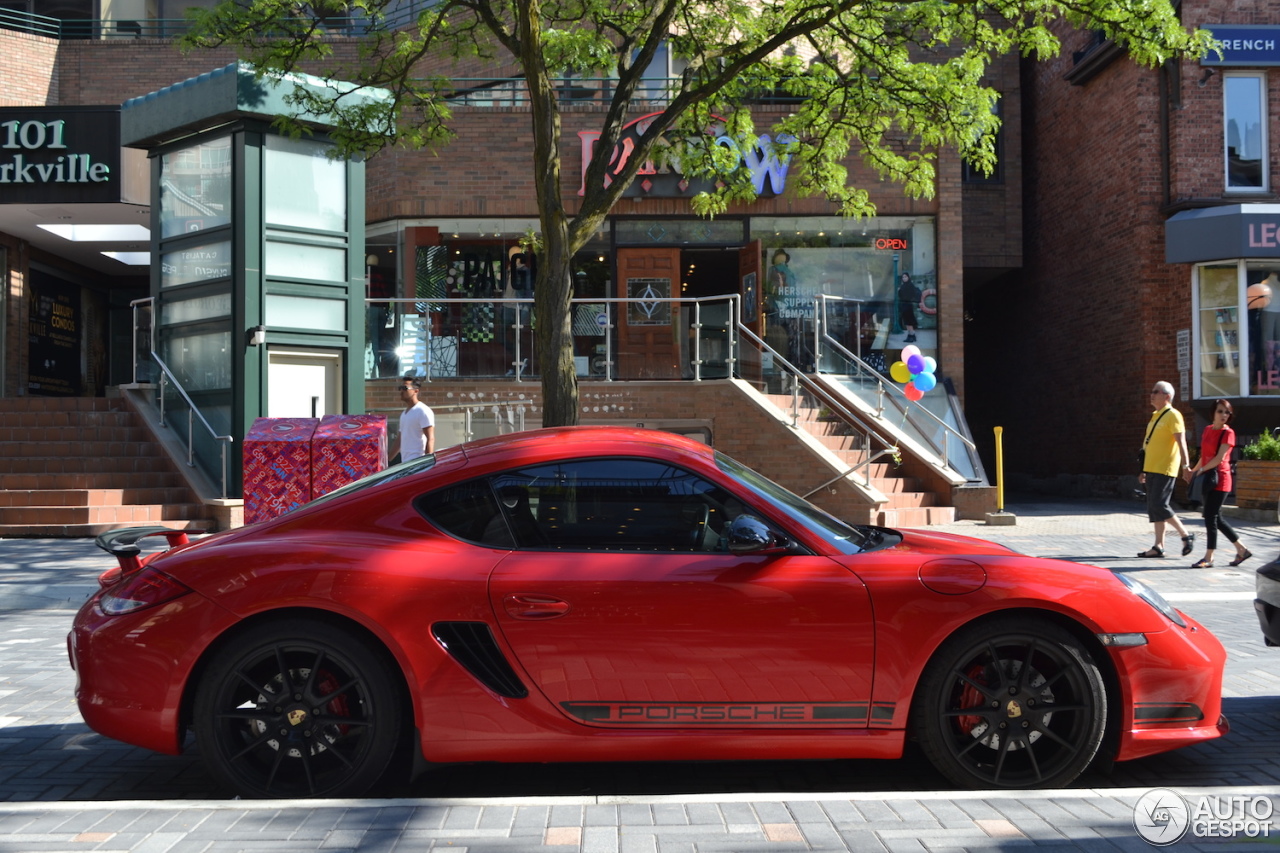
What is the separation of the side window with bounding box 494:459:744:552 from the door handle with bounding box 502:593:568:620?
10.2 inches

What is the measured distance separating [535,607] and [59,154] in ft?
62.2

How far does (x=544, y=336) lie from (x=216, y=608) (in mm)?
5976

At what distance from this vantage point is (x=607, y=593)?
3.71m

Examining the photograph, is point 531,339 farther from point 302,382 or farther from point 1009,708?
point 1009,708

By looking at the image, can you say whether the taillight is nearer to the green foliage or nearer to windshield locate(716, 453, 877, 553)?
windshield locate(716, 453, 877, 553)

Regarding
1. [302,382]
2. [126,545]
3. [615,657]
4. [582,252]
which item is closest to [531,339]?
[302,382]

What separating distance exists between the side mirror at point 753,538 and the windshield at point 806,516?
0.43ft

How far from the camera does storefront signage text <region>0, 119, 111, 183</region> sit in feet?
61.1

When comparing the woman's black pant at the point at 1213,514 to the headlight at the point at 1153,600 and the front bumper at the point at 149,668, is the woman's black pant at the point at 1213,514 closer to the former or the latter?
the headlight at the point at 1153,600

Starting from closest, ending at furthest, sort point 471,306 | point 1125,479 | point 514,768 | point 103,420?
point 514,768 → point 103,420 → point 471,306 → point 1125,479

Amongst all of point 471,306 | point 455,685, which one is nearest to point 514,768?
point 455,685

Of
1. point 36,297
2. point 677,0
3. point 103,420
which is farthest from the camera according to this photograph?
point 36,297

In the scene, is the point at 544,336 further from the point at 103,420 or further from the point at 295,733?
the point at 103,420

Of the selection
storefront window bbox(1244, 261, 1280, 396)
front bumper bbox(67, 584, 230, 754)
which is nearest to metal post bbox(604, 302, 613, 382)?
storefront window bbox(1244, 261, 1280, 396)
